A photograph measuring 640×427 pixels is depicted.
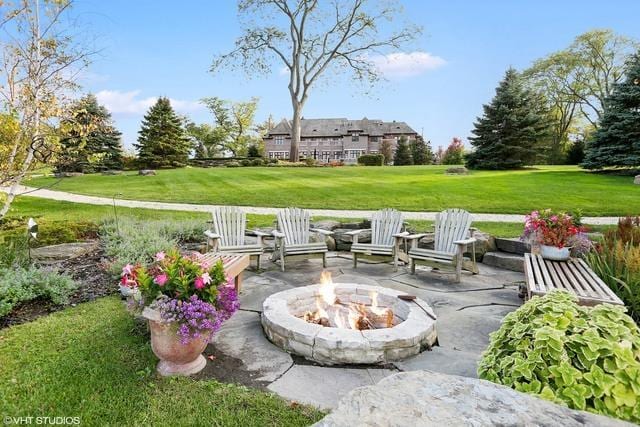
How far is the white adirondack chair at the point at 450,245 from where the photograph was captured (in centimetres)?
474

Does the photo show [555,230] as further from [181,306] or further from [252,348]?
[181,306]

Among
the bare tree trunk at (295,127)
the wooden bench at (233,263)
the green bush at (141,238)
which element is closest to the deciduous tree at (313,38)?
the bare tree trunk at (295,127)

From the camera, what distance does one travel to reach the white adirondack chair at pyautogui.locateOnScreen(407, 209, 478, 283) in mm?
4738

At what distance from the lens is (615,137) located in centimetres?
1594

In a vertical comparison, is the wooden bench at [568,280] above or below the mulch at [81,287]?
above

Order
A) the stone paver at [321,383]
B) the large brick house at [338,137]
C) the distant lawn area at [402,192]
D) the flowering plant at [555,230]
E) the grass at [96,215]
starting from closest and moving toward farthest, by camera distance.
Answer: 1. the stone paver at [321,383]
2. the flowering plant at [555,230]
3. the grass at [96,215]
4. the distant lawn area at [402,192]
5. the large brick house at [338,137]

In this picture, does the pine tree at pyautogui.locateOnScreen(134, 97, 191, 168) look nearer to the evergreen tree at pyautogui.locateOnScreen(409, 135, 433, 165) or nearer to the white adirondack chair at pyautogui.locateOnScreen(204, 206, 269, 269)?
the evergreen tree at pyautogui.locateOnScreen(409, 135, 433, 165)

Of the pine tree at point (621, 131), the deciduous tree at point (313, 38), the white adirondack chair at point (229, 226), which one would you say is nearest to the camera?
the white adirondack chair at point (229, 226)

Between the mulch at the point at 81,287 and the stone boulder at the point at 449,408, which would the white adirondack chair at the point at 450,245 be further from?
the mulch at the point at 81,287

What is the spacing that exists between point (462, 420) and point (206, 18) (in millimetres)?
9582

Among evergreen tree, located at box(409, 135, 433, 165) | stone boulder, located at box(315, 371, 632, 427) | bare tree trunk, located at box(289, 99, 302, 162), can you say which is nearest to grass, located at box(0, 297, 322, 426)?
stone boulder, located at box(315, 371, 632, 427)

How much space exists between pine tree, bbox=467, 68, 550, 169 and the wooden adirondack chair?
16703 millimetres

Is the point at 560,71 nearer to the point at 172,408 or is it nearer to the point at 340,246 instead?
the point at 340,246

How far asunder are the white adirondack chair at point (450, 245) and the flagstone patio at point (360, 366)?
201mm
